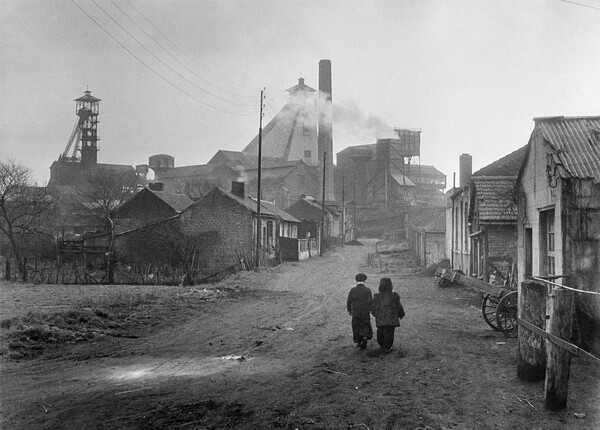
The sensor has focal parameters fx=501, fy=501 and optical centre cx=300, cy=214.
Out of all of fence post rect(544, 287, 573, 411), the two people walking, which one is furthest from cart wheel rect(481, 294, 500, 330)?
fence post rect(544, 287, 573, 411)

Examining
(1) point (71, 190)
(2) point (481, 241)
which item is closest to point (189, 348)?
(2) point (481, 241)

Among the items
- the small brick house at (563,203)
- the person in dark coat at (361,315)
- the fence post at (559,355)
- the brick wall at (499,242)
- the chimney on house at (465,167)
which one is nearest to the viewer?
the fence post at (559,355)

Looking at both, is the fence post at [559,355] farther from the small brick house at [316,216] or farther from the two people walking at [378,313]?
the small brick house at [316,216]

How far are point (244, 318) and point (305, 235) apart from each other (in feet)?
118

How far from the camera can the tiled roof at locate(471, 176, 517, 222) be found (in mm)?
18547

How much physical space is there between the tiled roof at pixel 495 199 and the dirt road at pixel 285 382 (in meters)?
6.93

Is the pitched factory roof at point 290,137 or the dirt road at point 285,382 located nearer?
the dirt road at point 285,382

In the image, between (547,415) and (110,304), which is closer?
(547,415)

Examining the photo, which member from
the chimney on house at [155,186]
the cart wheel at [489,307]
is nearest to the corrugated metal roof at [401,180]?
the chimney on house at [155,186]

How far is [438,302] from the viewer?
55.8ft

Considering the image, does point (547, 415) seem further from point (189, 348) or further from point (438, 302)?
point (438, 302)

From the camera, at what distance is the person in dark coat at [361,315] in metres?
9.47

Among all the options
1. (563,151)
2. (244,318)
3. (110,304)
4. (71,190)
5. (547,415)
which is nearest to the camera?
(547,415)

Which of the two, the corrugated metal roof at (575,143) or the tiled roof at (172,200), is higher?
the tiled roof at (172,200)
